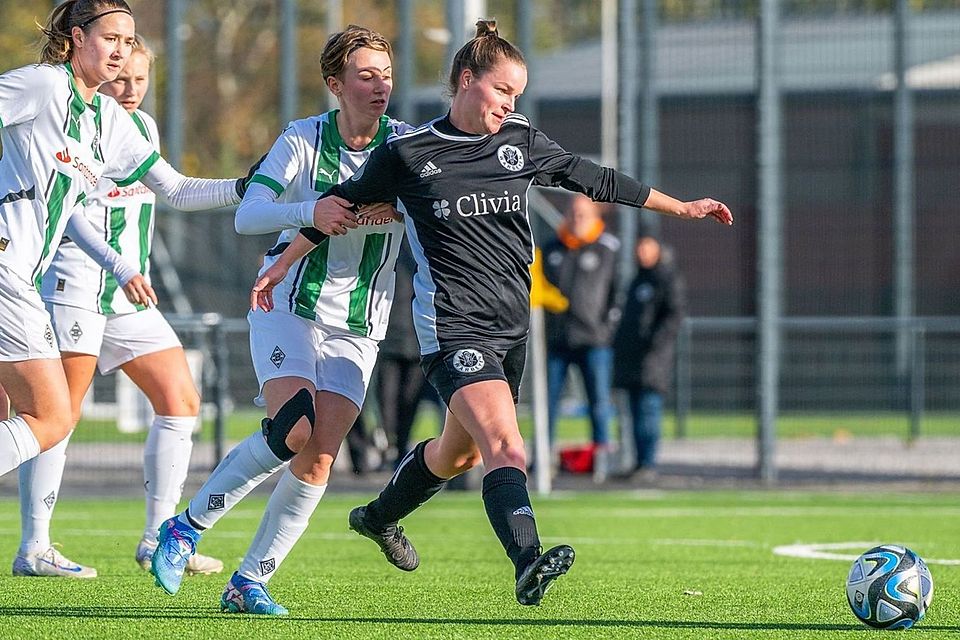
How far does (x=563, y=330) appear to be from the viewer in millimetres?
14086

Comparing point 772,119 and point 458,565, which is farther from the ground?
point 772,119

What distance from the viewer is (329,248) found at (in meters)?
6.41

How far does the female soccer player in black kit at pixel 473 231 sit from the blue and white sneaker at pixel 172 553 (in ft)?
2.84

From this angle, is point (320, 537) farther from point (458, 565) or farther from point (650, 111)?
point (650, 111)

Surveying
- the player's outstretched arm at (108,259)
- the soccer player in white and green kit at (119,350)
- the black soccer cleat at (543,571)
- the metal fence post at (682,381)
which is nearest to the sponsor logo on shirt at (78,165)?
the player's outstretched arm at (108,259)

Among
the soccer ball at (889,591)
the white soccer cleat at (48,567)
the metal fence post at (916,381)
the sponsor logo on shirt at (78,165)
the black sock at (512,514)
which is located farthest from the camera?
the metal fence post at (916,381)

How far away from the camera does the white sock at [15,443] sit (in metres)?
6.13

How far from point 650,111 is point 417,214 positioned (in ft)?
40.5

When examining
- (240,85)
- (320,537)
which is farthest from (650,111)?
(240,85)

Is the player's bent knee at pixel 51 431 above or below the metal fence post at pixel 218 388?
above

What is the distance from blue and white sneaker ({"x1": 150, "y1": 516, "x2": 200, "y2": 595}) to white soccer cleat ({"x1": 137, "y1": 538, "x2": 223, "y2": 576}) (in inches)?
54.2

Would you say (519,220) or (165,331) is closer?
(519,220)

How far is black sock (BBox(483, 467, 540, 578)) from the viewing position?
5516mm

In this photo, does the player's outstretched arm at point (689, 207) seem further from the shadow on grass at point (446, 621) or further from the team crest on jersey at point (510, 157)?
the shadow on grass at point (446, 621)
